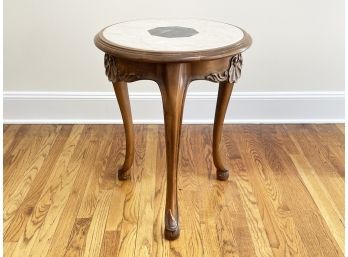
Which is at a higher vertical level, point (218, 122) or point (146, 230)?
point (218, 122)

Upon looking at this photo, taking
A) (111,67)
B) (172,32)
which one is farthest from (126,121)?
(172,32)

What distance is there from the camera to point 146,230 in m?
1.58

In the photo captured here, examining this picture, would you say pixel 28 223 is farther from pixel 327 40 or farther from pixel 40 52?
pixel 327 40

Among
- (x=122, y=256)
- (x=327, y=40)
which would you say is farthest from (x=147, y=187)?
(x=327, y=40)

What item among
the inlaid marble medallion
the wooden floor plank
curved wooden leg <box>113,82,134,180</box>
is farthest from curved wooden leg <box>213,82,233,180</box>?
the wooden floor plank

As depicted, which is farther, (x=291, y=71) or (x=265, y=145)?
(x=291, y=71)

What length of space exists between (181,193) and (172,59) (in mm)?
649

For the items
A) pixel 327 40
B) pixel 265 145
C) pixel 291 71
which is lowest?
pixel 265 145

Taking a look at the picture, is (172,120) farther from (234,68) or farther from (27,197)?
(27,197)

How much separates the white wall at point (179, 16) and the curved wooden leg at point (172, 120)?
89 cm

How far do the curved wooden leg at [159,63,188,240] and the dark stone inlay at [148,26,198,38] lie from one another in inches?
6.6

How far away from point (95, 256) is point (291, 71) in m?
1.38

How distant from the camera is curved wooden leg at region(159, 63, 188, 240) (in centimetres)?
139

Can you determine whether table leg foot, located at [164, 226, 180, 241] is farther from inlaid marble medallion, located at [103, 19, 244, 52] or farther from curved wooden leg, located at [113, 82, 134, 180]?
inlaid marble medallion, located at [103, 19, 244, 52]
